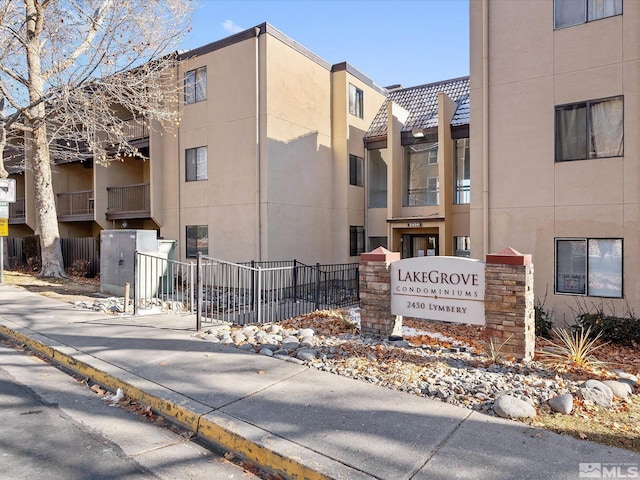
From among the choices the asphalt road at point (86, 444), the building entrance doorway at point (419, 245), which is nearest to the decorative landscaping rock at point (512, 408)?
the asphalt road at point (86, 444)

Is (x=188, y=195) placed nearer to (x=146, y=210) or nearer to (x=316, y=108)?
(x=146, y=210)

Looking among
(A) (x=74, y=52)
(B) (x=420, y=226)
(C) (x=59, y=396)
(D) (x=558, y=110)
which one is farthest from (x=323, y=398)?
(A) (x=74, y=52)

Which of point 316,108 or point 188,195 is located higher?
point 316,108

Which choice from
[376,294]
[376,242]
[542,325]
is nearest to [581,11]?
[542,325]

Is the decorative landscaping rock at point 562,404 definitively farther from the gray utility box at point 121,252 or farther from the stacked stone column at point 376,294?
the gray utility box at point 121,252

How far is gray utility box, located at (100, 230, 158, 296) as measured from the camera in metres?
11.5

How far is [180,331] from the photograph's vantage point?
25.4 ft

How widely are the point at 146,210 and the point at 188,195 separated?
2242mm

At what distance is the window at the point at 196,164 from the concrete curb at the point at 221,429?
11.2 metres

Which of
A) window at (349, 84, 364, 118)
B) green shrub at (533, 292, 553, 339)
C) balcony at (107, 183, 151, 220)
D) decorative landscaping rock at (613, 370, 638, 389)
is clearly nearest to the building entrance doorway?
window at (349, 84, 364, 118)

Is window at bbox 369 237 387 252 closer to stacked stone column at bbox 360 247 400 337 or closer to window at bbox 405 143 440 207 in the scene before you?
window at bbox 405 143 440 207

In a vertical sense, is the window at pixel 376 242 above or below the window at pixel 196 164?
below

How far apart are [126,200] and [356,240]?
10.3 m

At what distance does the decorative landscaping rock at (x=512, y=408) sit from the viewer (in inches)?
165
